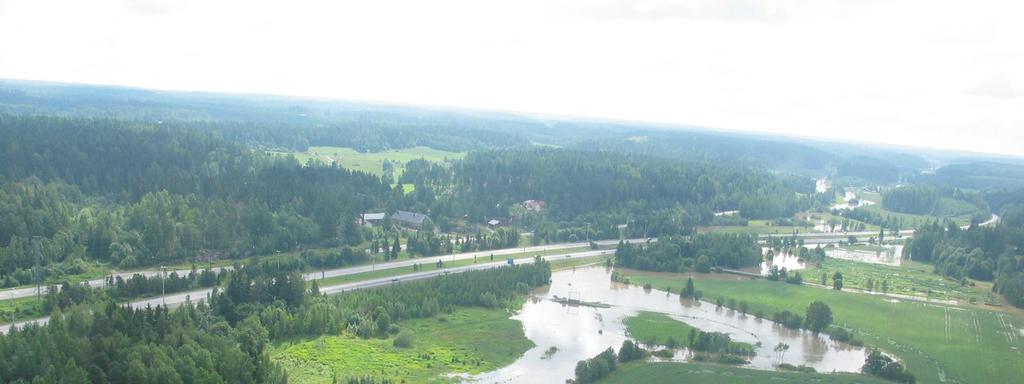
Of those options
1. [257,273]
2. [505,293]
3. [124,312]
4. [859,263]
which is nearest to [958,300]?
[859,263]

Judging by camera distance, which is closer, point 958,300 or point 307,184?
point 958,300

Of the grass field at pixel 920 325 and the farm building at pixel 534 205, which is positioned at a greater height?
the farm building at pixel 534 205

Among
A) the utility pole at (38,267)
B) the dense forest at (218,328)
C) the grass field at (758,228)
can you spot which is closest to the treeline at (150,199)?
the utility pole at (38,267)

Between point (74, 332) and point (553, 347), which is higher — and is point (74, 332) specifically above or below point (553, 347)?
above

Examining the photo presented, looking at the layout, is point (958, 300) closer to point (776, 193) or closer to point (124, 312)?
point (776, 193)

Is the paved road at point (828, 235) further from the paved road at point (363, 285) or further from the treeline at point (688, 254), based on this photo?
the paved road at point (363, 285)

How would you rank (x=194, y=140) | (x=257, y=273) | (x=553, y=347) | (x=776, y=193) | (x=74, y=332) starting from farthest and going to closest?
1. (x=776, y=193)
2. (x=194, y=140)
3. (x=257, y=273)
4. (x=553, y=347)
5. (x=74, y=332)
